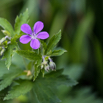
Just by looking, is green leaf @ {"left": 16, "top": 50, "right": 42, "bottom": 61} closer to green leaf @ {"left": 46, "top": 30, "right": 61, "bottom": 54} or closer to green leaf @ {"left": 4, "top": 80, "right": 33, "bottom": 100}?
green leaf @ {"left": 46, "top": 30, "right": 61, "bottom": 54}

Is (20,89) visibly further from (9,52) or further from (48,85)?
(9,52)

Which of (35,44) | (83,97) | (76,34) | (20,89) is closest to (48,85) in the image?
(20,89)

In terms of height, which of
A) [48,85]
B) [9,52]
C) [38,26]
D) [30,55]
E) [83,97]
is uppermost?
[38,26]

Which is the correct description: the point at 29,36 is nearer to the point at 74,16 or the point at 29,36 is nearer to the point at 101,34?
the point at 101,34

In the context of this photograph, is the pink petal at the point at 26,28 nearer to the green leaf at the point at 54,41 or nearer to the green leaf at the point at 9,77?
the green leaf at the point at 54,41

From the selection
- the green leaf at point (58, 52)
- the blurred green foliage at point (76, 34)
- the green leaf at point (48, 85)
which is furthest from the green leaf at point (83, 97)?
the green leaf at point (58, 52)

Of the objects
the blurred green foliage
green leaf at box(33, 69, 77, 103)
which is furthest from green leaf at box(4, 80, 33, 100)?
the blurred green foliage

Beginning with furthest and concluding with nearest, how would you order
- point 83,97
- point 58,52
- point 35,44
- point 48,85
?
point 83,97 → point 48,85 → point 58,52 → point 35,44
